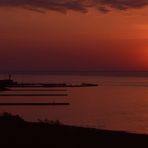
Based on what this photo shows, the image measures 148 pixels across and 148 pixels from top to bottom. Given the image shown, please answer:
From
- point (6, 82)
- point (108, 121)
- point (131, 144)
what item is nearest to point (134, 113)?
point (108, 121)

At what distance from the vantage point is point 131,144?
409 inches

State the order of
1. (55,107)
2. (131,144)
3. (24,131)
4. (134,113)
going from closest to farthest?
(131,144), (24,131), (134,113), (55,107)

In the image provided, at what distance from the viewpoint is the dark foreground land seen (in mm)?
9930

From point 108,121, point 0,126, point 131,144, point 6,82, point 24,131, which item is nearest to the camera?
point 131,144

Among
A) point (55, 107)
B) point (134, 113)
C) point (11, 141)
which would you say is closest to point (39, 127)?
point (11, 141)

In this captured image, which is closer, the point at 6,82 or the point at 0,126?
the point at 0,126

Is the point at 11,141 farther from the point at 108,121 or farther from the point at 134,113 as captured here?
the point at 134,113

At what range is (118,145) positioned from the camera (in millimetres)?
10148

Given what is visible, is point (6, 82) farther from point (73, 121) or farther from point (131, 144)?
point (131, 144)

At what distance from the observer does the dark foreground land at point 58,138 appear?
391 inches

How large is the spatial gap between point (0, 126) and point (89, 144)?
3.91m

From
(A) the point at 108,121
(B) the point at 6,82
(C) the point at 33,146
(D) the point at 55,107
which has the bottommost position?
(C) the point at 33,146

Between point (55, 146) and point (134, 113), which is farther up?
point (134, 113)

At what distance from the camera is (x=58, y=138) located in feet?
36.0
